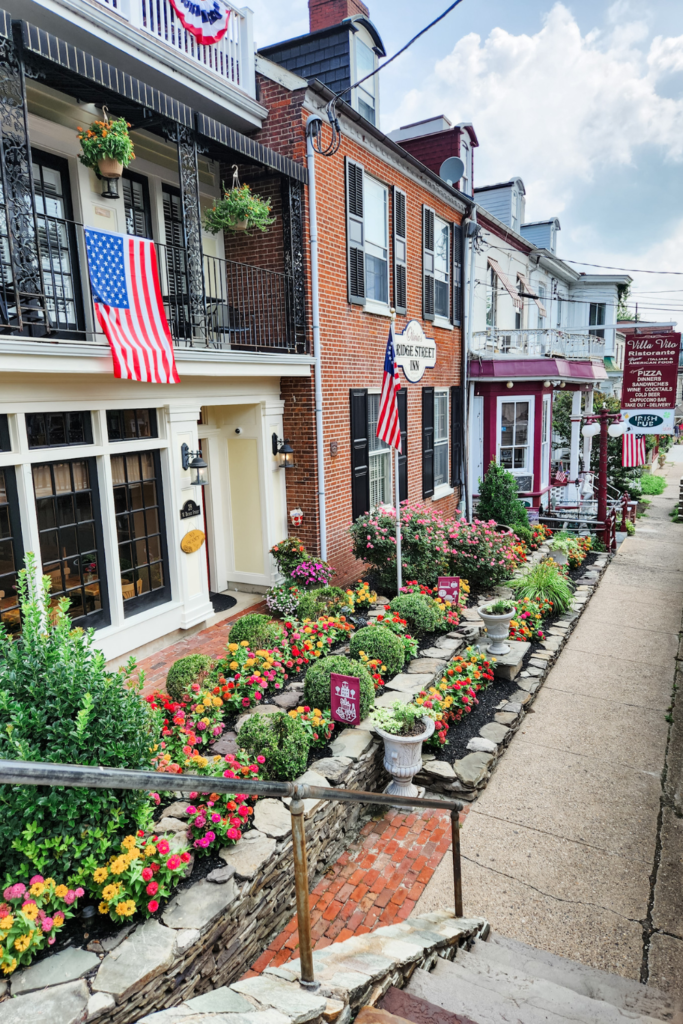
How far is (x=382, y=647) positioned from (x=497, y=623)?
163 centimetres

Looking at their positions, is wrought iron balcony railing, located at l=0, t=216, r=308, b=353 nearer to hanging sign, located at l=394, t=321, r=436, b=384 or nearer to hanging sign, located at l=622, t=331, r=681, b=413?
hanging sign, located at l=394, t=321, r=436, b=384

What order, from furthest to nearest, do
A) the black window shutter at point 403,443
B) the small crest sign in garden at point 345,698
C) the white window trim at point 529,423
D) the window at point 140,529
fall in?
the white window trim at point 529,423 < the black window shutter at point 403,443 < the window at point 140,529 < the small crest sign in garden at point 345,698

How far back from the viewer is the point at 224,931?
331 centimetres

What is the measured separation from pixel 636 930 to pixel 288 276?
7731 millimetres

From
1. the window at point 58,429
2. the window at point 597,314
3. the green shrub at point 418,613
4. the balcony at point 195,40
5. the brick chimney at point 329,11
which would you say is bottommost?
the green shrub at point 418,613

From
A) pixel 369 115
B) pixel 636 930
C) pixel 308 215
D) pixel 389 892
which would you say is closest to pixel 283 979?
pixel 389 892

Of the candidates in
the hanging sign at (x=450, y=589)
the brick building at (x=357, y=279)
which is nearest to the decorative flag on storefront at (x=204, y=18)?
the brick building at (x=357, y=279)

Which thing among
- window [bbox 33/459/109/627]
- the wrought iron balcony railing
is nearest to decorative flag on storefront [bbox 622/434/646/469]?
the wrought iron balcony railing

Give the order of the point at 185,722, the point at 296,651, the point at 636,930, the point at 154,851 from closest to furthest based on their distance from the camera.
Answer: the point at 154,851, the point at 636,930, the point at 185,722, the point at 296,651

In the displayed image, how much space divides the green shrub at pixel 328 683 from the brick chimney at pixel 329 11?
1130 cm

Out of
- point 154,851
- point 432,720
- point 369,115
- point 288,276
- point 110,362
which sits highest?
point 369,115

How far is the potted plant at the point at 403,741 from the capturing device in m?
5.12

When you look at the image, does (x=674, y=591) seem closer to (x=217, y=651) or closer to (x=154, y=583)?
(x=217, y=651)

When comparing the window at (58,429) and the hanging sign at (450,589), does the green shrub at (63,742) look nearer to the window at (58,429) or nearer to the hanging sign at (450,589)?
the window at (58,429)
